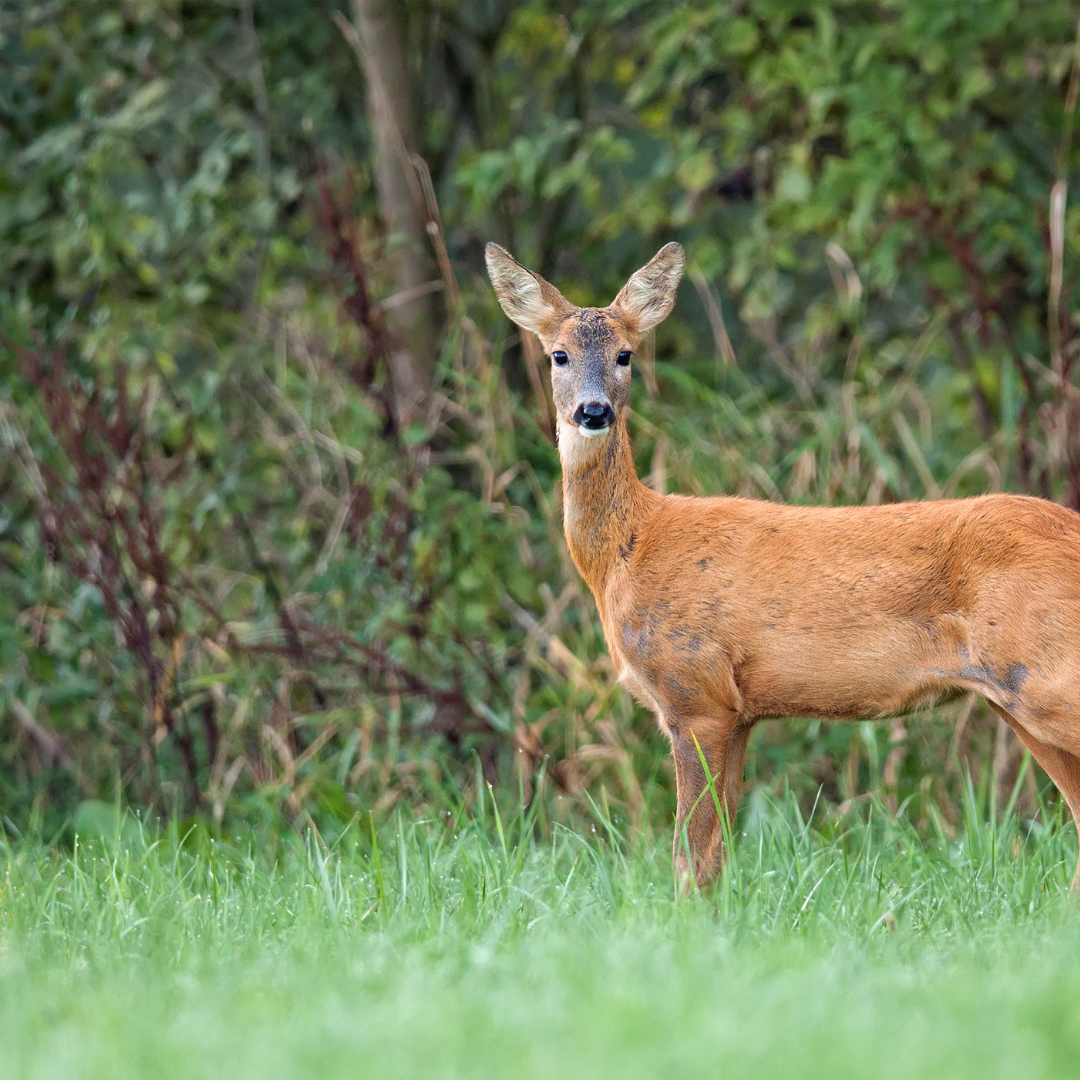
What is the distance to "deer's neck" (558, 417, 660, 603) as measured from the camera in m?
4.38

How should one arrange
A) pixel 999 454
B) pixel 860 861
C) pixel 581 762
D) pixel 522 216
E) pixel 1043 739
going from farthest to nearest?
pixel 522 216 → pixel 999 454 → pixel 581 762 → pixel 860 861 → pixel 1043 739

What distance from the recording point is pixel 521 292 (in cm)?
472

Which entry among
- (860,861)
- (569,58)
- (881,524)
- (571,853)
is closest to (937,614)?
(881,524)

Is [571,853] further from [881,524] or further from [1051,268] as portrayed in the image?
[1051,268]

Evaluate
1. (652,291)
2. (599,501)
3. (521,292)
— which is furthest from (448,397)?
(599,501)

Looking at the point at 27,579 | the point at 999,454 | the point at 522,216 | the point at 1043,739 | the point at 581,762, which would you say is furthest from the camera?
the point at 522,216

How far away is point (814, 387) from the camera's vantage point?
682cm

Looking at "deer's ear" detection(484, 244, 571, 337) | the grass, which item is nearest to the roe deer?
"deer's ear" detection(484, 244, 571, 337)

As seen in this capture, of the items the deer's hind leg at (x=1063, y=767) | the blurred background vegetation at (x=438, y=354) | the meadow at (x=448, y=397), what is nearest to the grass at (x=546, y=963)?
the meadow at (x=448, y=397)

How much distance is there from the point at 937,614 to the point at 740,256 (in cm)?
302

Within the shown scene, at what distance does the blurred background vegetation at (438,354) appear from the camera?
19.9 feet

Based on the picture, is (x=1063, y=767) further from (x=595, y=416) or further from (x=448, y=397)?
(x=448, y=397)

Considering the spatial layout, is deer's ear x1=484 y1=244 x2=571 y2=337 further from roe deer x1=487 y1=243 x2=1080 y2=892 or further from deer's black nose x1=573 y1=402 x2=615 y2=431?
deer's black nose x1=573 y1=402 x2=615 y2=431

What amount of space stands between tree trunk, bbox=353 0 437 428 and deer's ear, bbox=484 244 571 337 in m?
2.03
